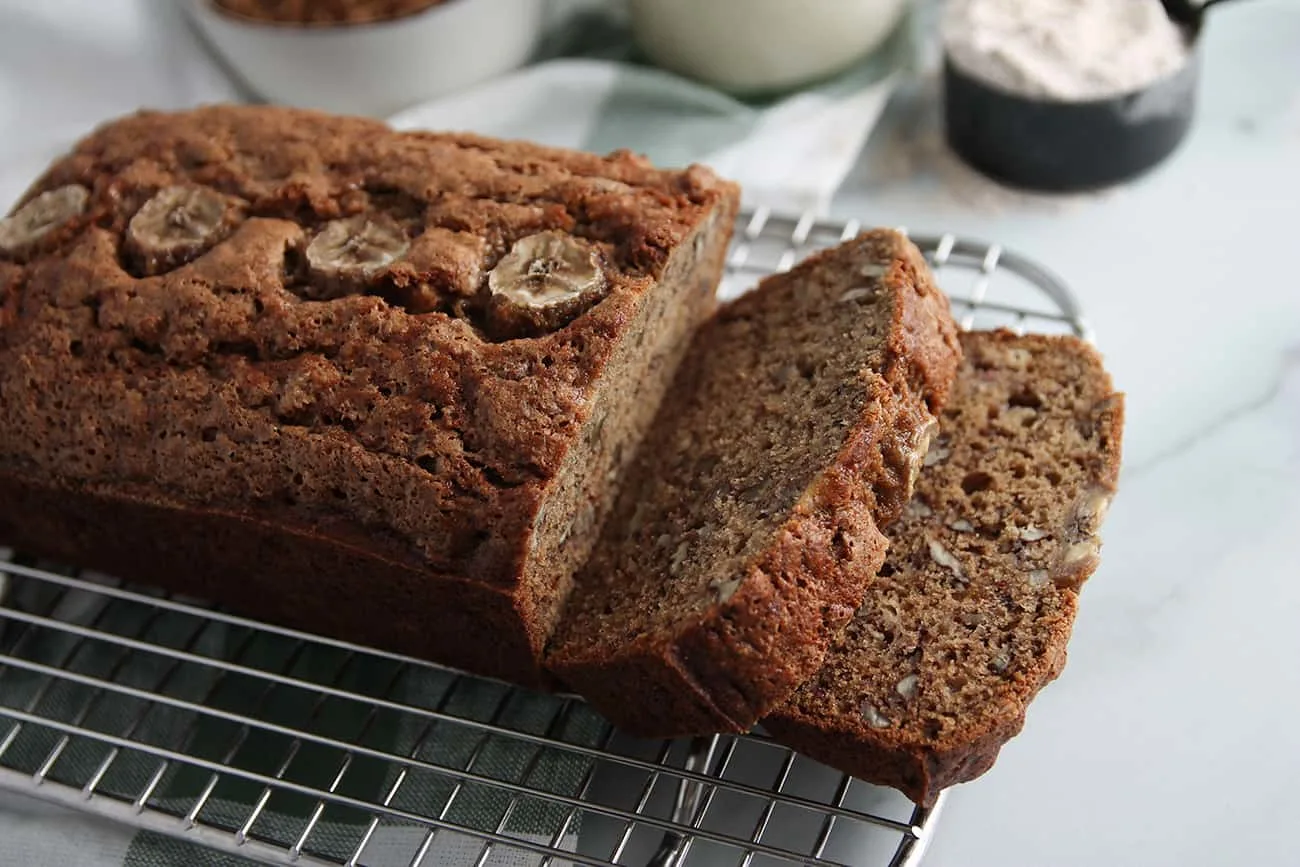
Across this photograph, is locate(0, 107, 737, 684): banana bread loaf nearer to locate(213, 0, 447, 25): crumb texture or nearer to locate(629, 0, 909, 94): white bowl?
locate(213, 0, 447, 25): crumb texture

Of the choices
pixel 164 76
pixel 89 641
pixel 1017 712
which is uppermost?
pixel 1017 712

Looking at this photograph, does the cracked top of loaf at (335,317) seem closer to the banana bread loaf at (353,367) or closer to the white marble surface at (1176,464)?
the banana bread loaf at (353,367)

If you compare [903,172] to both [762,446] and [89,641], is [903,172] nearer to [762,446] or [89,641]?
[762,446]

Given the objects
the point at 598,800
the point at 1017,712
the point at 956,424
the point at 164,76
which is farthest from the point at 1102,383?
the point at 164,76

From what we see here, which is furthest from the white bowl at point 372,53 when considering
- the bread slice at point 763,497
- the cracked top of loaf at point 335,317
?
the bread slice at point 763,497

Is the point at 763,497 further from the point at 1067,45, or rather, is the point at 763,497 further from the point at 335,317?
the point at 1067,45

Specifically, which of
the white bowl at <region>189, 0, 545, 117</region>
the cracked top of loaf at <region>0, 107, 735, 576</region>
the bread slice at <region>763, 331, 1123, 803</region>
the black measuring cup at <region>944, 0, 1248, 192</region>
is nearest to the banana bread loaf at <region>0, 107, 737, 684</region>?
the cracked top of loaf at <region>0, 107, 735, 576</region>

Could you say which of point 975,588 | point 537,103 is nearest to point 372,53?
point 537,103
